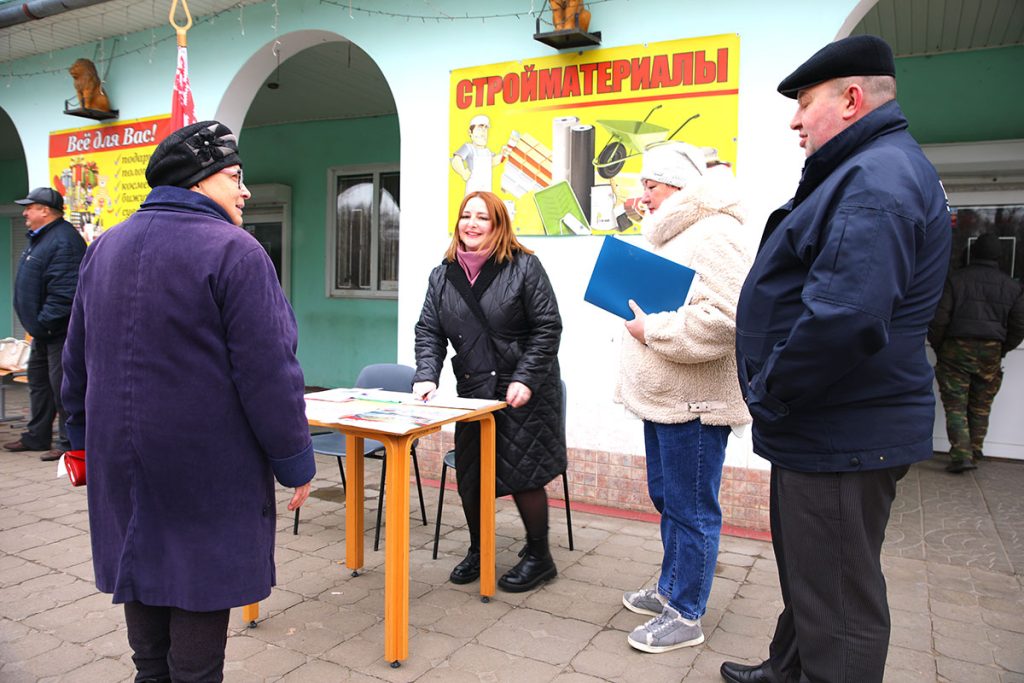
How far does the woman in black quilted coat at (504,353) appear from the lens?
351 cm

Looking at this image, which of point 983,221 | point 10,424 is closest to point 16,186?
point 10,424

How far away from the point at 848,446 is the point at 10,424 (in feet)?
28.2

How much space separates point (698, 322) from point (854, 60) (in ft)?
3.47

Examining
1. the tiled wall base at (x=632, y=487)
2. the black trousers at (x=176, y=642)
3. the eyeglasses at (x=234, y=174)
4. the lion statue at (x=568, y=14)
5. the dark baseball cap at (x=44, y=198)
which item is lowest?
the tiled wall base at (x=632, y=487)

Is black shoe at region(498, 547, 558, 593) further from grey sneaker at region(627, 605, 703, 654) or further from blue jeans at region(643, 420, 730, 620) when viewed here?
blue jeans at region(643, 420, 730, 620)

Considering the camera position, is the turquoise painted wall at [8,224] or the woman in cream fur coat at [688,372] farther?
the turquoise painted wall at [8,224]

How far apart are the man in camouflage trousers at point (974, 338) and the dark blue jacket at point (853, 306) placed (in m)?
4.97

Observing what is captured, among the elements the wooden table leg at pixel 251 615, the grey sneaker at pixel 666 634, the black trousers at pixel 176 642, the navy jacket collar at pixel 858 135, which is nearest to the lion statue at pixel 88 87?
the wooden table leg at pixel 251 615

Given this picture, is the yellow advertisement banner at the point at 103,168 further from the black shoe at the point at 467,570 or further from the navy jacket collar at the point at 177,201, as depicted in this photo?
the navy jacket collar at the point at 177,201

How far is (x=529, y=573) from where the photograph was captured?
11.9ft

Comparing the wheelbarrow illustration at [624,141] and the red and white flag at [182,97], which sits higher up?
the red and white flag at [182,97]

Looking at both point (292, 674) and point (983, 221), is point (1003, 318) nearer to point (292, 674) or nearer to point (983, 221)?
point (983, 221)

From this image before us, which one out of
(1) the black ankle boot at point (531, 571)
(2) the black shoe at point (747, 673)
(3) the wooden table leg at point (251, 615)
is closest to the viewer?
(2) the black shoe at point (747, 673)

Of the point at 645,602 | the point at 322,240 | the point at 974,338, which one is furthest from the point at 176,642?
the point at 322,240
